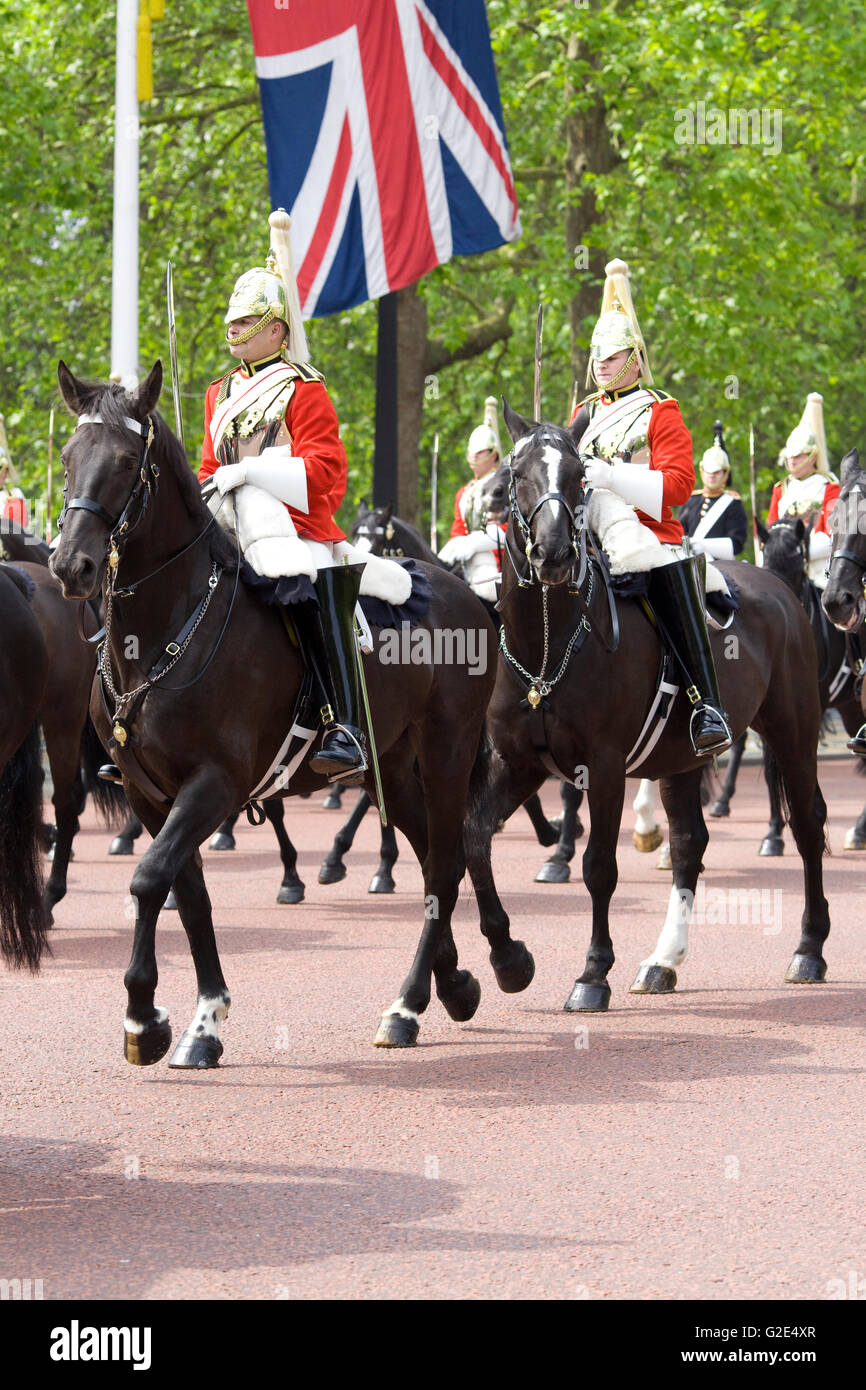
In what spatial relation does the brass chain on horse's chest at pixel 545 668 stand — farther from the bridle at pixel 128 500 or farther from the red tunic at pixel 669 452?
the bridle at pixel 128 500

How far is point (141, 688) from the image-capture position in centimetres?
638

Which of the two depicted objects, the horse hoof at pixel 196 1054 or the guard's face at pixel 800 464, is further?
the guard's face at pixel 800 464

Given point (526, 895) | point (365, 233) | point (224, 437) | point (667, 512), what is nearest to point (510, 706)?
point (667, 512)

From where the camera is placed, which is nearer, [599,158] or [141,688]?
[141,688]

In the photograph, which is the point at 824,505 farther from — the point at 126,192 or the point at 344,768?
the point at 344,768

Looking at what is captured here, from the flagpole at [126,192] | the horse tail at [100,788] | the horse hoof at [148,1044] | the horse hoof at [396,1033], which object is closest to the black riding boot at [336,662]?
the horse hoof at [396,1033]

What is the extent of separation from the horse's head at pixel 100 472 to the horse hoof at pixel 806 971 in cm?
376

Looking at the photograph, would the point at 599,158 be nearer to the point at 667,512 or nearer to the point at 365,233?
the point at 365,233

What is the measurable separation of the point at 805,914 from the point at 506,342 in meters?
19.8

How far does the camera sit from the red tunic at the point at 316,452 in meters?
6.91

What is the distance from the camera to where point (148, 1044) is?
6.25 metres

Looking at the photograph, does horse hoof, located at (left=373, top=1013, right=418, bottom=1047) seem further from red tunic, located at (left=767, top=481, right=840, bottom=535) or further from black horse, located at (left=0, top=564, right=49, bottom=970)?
red tunic, located at (left=767, top=481, right=840, bottom=535)

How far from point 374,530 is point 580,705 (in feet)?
17.6

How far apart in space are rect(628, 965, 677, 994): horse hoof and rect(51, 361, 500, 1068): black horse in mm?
1233
